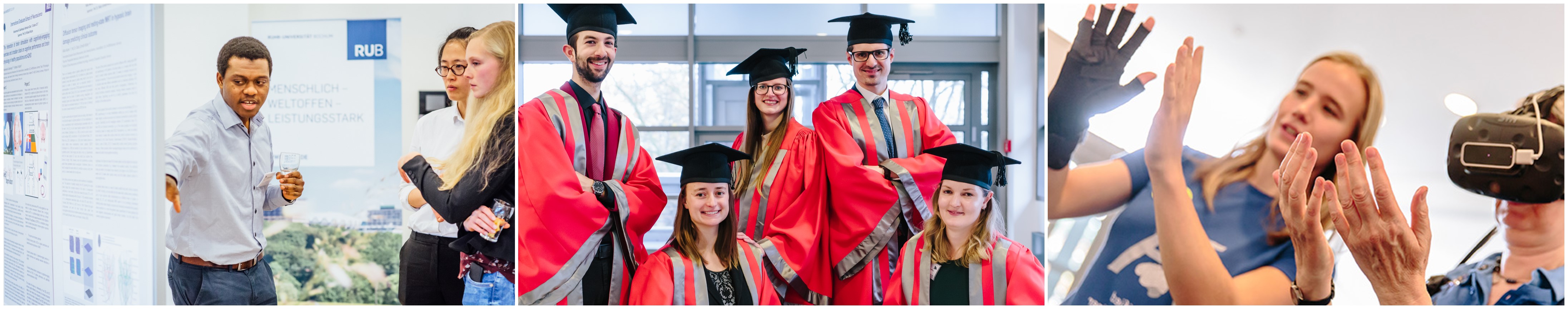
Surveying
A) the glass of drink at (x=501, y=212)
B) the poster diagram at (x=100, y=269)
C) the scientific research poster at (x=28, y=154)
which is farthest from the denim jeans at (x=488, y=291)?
the scientific research poster at (x=28, y=154)

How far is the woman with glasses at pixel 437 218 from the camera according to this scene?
2.44m

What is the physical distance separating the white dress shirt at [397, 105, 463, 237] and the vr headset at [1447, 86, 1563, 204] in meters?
3.54

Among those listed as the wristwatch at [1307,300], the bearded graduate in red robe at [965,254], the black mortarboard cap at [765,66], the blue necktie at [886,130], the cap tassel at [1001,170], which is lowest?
the wristwatch at [1307,300]

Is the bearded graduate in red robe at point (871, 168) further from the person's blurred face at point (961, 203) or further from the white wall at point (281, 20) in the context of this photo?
the white wall at point (281, 20)

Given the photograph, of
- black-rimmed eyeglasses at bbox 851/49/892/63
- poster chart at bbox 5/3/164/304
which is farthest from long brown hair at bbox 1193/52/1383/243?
poster chart at bbox 5/3/164/304

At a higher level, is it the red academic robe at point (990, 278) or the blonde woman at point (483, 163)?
the blonde woman at point (483, 163)

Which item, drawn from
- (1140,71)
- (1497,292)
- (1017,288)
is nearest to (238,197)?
(1017,288)

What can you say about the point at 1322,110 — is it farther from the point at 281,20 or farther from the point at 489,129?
the point at 281,20

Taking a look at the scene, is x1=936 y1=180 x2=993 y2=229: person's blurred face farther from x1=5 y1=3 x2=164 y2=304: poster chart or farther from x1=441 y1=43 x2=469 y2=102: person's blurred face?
x1=5 y1=3 x2=164 y2=304: poster chart

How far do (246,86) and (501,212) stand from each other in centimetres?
102


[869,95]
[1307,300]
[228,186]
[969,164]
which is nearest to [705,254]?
[869,95]

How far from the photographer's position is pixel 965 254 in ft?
8.07

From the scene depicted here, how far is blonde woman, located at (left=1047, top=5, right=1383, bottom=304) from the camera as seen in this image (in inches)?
101

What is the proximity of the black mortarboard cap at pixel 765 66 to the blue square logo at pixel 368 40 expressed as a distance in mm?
1194
